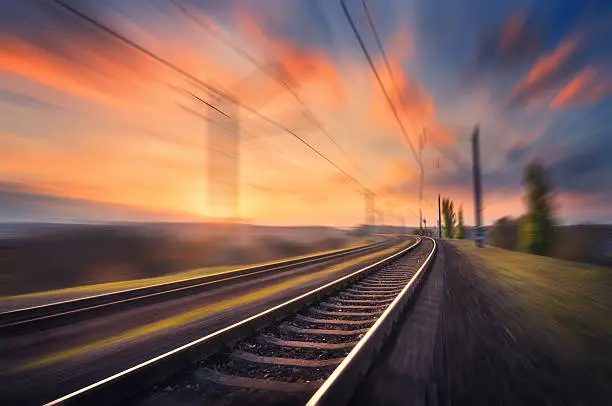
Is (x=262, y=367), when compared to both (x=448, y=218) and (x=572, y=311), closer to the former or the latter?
(x=572, y=311)

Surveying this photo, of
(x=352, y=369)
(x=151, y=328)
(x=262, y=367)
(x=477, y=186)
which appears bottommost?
(x=151, y=328)

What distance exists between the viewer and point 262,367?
3.90 metres

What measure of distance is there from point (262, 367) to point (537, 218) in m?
31.5

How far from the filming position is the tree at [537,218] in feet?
89.2

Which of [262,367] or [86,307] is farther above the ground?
[262,367]

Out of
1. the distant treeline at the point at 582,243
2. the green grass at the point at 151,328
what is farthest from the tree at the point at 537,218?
the green grass at the point at 151,328

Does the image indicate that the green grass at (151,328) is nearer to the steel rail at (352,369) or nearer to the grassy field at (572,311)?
the steel rail at (352,369)

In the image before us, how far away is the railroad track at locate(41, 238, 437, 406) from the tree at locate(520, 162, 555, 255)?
28.0 metres

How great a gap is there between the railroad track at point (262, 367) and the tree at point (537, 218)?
27971 millimetres

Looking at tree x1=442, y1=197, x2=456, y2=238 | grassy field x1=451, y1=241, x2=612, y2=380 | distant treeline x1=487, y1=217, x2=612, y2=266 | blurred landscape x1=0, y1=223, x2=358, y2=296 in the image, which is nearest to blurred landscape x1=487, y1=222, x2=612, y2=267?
distant treeline x1=487, y1=217, x2=612, y2=266

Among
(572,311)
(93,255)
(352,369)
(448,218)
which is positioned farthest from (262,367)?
(448,218)

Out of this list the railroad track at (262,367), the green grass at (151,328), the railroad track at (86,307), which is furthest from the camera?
the railroad track at (86,307)

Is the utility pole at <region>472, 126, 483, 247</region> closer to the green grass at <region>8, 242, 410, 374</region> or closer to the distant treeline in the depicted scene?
the distant treeline

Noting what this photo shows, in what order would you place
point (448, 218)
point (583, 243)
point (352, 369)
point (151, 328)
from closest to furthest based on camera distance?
point (352, 369)
point (151, 328)
point (583, 243)
point (448, 218)
